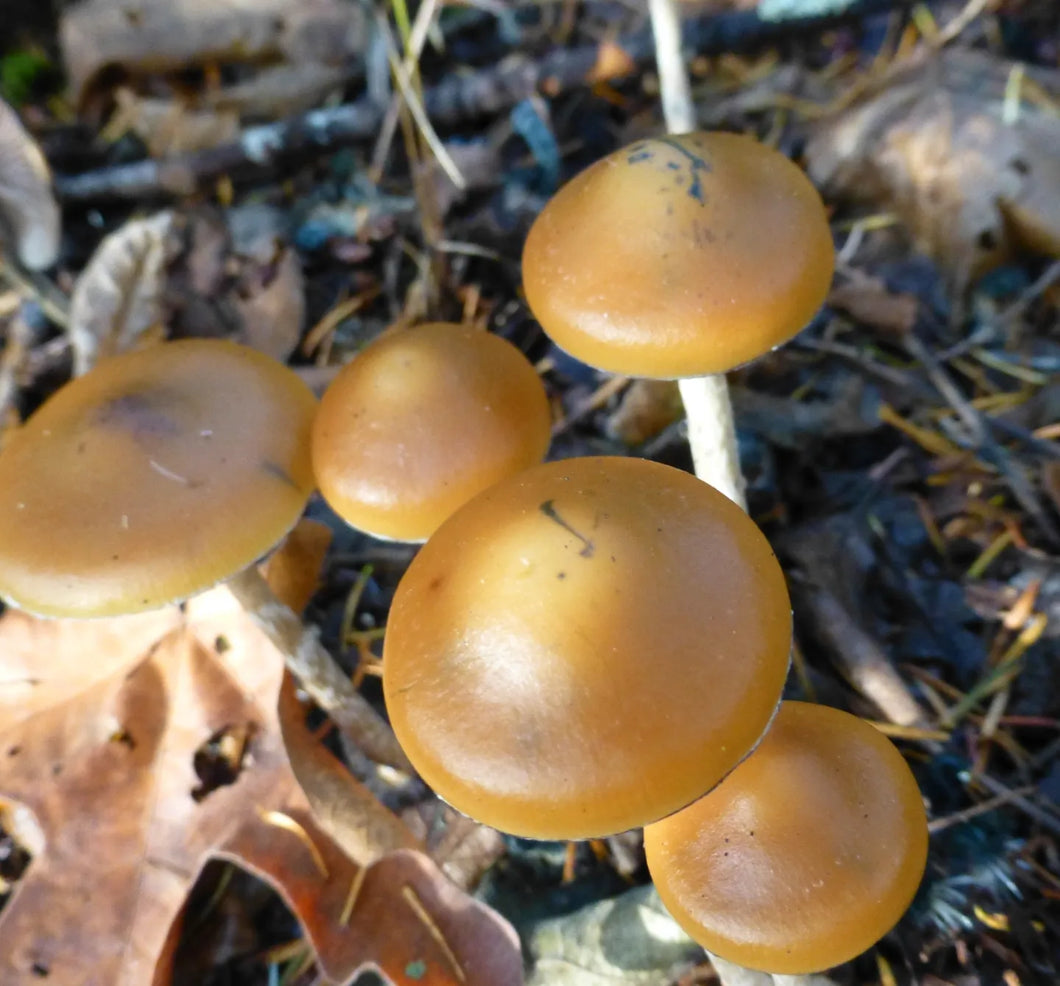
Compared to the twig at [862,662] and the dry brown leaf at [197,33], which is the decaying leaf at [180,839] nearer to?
the twig at [862,662]

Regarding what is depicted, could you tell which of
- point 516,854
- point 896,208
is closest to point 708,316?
point 516,854

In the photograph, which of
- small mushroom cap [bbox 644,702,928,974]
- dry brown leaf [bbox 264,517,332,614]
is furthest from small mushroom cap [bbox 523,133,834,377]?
dry brown leaf [bbox 264,517,332,614]

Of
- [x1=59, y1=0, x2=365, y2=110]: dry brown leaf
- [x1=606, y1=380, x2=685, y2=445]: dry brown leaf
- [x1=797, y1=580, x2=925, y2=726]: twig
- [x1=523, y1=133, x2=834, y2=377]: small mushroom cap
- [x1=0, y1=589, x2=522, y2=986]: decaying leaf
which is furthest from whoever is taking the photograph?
[x1=59, y1=0, x2=365, y2=110]: dry brown leaf

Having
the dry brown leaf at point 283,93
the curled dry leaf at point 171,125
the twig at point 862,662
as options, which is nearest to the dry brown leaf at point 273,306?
the curled dry leaf at point 171,125

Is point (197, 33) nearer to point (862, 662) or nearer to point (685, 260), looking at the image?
point (685, 260)

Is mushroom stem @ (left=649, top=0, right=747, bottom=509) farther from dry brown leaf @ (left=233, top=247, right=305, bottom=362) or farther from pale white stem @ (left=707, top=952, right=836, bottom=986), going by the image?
dry brown leaf @ (left=233, top=247, right=305, bottom=362)

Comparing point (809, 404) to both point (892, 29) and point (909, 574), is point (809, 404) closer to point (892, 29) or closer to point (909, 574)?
point (909, 574)
